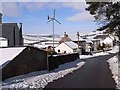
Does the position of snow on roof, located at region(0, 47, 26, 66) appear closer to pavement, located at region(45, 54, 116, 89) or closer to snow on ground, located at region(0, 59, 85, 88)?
snow on ground, located at region(0, 59, 85, 88)

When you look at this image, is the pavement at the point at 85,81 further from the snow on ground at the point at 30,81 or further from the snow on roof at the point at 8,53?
the snow on roof at the point at 8,53

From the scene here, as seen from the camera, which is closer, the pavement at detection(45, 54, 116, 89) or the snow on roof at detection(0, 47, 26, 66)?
the pavement at detection(45, 54, 116, 89)

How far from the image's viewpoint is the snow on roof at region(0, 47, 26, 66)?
83.6 ft

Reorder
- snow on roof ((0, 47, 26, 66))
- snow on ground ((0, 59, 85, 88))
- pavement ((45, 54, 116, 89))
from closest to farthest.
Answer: pavement ((45, 54, 116, 89)) → snow on ground ((0, 59, 85, 88)) → snow on roof ((0, 47, 26, 66))

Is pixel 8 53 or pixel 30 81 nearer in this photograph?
pixel 30 81

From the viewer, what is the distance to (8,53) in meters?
27.6

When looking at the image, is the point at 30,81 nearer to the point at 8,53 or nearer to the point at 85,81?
the point at 85,81

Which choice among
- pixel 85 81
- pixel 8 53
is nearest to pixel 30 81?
pixel 85 81

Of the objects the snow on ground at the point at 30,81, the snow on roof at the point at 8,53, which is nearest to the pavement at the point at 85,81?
the snow on ground at the point at 30,81

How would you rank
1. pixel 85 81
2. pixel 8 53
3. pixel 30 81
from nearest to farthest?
pixel 85 81 → pixel 30 81 → pixel 8 53

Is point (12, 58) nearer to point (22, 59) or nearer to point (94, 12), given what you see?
point (22, 59)

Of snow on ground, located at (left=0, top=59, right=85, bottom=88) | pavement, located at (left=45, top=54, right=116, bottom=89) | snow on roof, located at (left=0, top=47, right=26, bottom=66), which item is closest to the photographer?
pavement, located at (left=45, top=54, right=116, bottom=89)

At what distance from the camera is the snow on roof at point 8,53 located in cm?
2547

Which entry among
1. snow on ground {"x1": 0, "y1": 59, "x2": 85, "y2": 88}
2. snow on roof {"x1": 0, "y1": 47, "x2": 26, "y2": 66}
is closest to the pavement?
snow on ground {"x1": 0, "y1": 59, "x2": 85, "y2": 88}
